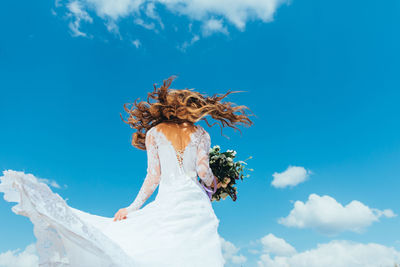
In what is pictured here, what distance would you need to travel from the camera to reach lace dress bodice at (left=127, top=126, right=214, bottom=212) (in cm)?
458

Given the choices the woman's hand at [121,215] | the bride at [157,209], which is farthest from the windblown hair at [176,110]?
the woman's hand at [121,215]

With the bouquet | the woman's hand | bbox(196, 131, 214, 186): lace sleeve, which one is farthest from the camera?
the bouquet

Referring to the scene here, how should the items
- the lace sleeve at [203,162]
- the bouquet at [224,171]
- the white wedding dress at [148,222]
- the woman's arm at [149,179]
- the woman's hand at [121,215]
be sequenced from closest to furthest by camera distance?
1. the white wedding dress at [148,222]
2. the woman's hand at [121,215]
3. the woman's arm at [149,179]
4. the lace sleeve at [203,162]
5. the bouquet at [224,171]

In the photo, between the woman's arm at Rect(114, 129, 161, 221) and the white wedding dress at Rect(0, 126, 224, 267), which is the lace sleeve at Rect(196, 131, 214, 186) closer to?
the white wedding dress at Rect(0, 126, 224, 267)

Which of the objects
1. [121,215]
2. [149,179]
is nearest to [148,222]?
[121,215]

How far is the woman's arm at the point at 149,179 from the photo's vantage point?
4504mm

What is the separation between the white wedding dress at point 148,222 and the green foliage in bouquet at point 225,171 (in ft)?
3.00

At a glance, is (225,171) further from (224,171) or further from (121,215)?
(121,215)

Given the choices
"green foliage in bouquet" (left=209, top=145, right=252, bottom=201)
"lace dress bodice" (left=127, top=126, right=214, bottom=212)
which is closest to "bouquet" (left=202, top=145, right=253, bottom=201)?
"green foliage in bouquet" (left=209, top=145, right=252, bottom=201)

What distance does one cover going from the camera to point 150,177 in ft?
15.5

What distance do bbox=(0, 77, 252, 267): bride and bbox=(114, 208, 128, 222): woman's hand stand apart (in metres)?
0.01

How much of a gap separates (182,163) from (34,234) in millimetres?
2430

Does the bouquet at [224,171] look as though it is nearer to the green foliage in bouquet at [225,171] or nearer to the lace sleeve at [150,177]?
the green foliage in bouquet at [225,171]

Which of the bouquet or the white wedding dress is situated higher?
the bouquet
